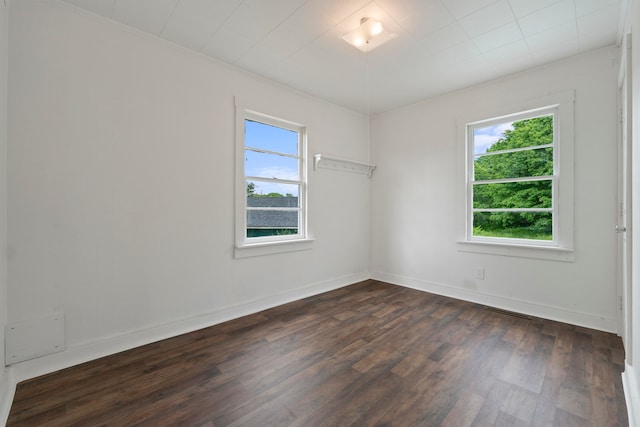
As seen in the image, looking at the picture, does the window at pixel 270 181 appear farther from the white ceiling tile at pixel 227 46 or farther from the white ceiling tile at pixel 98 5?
the white ceiling tile at pixel 98 5

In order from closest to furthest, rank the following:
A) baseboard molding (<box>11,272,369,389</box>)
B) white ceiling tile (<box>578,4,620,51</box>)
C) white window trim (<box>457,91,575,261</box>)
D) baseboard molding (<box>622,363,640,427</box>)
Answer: baseboard molding (<box>622,363,640,427</box>) → baseboard molding (<box>11,272,369,389</box>) → white ceiling tile (<box>578,4,620,51</box>) → white window trim (<box>457,91,575,261</box>)

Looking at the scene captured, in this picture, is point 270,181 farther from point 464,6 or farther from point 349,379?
point 464,6

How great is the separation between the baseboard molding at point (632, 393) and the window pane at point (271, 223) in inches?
119

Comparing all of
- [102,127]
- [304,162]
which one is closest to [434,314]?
[304,162]

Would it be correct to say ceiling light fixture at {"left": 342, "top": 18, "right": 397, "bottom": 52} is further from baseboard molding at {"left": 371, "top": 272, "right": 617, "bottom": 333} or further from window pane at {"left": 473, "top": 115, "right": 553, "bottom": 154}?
baseboard molding at {"left": 371, "top": 272, "right": 617, "bottom": 333}

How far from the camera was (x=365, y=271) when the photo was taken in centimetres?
450

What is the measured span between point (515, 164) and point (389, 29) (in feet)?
6.88

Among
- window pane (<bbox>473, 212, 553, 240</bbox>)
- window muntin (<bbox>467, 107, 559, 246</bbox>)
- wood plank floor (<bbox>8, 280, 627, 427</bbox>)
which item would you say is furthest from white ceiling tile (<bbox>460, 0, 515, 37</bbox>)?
wood plank floor (<bbox>8, 280, 627, 427</bbox>)

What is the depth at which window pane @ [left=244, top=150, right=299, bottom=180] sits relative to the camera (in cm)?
317

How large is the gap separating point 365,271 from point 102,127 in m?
3.70

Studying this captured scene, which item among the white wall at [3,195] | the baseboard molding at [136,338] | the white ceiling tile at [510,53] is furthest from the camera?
the white ceiling tile at [510,53]

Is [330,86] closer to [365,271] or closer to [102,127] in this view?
[102,127]

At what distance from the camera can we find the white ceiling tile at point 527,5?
2.01 m

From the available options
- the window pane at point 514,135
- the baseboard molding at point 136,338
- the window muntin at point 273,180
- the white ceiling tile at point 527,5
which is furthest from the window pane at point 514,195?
the baseboard molding at point 136,338
